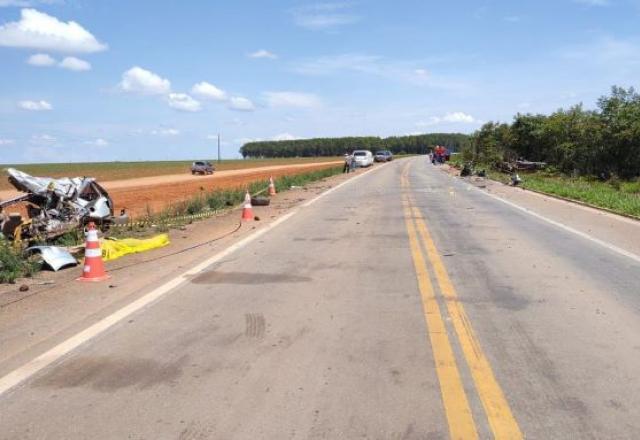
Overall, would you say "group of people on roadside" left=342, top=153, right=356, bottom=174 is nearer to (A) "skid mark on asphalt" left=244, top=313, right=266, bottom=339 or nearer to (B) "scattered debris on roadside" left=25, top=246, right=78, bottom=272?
(B) "scattered debris on roadside" left=25, top=246, right=78, bottom=272

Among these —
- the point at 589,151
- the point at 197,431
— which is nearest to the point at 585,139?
the point at 589,151

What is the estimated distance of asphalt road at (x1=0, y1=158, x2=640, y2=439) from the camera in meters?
4.18

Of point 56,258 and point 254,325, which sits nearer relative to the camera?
point 254,325

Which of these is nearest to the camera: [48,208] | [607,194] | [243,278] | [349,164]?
[243,278]

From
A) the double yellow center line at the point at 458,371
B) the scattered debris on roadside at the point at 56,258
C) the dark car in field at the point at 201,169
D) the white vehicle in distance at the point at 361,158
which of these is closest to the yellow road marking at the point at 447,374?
the double yellow center line at the point at 458,371

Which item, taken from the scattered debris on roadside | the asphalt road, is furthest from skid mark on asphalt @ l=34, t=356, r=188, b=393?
the scattered debris on roadside

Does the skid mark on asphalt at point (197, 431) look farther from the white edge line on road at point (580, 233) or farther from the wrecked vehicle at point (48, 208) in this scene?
the wrecked vehicle at point (48, 208)

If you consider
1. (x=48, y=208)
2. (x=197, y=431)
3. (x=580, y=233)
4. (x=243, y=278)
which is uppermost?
(x=48, y=208)

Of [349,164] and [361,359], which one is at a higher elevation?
[361,359]

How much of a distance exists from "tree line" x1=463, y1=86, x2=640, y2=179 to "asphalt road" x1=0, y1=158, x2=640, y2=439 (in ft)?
83.4

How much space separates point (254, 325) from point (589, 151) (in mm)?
33681

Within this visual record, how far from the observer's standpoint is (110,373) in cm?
509

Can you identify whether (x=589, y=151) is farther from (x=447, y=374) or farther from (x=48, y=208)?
(x=447, y=374)

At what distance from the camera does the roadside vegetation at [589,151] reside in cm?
2761
